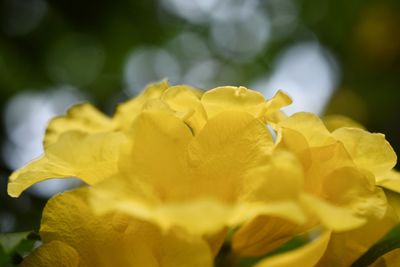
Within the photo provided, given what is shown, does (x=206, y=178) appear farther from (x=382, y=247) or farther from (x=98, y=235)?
(x=382, y=247)

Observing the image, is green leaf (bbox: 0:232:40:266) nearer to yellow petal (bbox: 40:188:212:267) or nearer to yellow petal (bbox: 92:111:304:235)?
yellow petal (bbox: 40:188:212:267)

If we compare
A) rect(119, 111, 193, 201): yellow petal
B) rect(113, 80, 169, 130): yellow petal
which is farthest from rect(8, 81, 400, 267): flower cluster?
rect(113, 80, 169, 130): yellow petal

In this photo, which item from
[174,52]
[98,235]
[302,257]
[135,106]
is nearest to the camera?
[302,257]

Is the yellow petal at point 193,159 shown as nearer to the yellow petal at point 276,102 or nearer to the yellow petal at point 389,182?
the yellow petal at point 276,102

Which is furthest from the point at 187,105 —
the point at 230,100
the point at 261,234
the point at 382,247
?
the point at 382,247

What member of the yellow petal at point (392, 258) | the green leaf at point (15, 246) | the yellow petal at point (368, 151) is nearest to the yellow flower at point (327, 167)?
the yellow petal at point (368, 151)

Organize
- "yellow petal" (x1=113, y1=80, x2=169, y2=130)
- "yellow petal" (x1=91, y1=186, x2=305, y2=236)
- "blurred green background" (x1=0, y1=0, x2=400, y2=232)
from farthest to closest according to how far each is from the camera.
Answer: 1. "blurred green background" (x1=0, y1=0, x2=400, y2=232)
2. "yellow petal" (x1=113, y1=80, x2=169, y2=130)
3. "yellow petal" (x1=91, y1=186, x2=305, y2=236)
